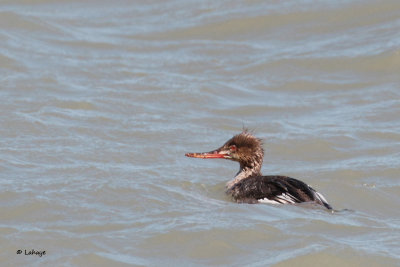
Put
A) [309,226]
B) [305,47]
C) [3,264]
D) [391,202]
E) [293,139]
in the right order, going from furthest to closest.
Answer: [305,47] → [293,139] → [391,202] → [309,226] → [3,264]

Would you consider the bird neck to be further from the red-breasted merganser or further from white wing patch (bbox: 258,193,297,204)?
white wing patch (bbox: 258,193,297,204)

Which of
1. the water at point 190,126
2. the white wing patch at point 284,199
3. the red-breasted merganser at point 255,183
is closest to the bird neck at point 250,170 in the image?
the red-breasted merganser at point 255,183

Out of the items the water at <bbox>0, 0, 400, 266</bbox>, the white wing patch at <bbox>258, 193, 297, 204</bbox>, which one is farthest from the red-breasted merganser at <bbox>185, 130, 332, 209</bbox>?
the water at <bbox>0, 0, 400, 266</bbox>

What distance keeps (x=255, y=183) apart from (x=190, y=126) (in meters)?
2.95

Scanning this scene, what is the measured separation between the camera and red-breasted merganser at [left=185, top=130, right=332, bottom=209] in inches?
369

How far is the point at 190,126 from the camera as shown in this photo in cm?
1277

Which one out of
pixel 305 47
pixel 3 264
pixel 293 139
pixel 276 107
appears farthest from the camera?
pixel 305 47

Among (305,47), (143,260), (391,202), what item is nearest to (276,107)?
(305,47)

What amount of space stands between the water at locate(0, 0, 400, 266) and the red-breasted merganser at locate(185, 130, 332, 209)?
6.9 inches

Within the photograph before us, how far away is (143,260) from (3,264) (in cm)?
111

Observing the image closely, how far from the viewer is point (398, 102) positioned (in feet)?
45.3

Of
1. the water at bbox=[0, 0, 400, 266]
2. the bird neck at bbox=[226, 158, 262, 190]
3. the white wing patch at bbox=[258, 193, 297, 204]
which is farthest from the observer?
the bird neck at bbox=[226, 158, 262, 190]

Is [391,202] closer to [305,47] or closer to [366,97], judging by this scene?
[366,97]

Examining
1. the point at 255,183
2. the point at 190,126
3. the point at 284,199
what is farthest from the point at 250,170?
the point at 190,126
